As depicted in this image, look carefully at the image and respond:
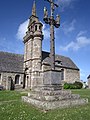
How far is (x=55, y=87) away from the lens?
10.2 metres

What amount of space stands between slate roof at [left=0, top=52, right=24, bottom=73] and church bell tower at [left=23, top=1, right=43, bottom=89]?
1557 millimetres

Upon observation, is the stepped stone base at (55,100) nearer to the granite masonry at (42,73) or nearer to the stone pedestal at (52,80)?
the granite masonry at (42,73)

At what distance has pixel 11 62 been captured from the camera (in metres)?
29.4

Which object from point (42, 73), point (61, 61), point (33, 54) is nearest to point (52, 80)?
point (42, 73)

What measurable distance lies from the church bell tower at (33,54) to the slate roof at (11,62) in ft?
5.11

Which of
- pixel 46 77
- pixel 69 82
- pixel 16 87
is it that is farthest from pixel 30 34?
pixel 46 77

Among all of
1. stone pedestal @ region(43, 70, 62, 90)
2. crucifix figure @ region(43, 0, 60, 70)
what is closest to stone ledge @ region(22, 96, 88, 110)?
stone pedestal @ region(43, 70, 62, 90)

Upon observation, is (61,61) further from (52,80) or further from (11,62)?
(52,80)

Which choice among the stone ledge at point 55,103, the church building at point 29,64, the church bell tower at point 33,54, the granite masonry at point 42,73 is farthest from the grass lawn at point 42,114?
the church bell tower at point 33,54

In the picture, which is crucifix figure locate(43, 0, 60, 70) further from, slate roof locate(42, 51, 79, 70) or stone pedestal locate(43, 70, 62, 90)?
slate roof locate(42, 51, 79, 70)

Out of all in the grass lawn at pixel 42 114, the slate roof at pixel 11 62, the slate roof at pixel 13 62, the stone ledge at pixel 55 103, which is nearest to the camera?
the grass lawn at pixel 42 114

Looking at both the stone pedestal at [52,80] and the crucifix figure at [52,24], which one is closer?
the stone pedestal at [52,80]

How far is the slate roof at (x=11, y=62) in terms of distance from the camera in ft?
90.2

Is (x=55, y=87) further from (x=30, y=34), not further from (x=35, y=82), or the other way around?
(x=30, y=34)
